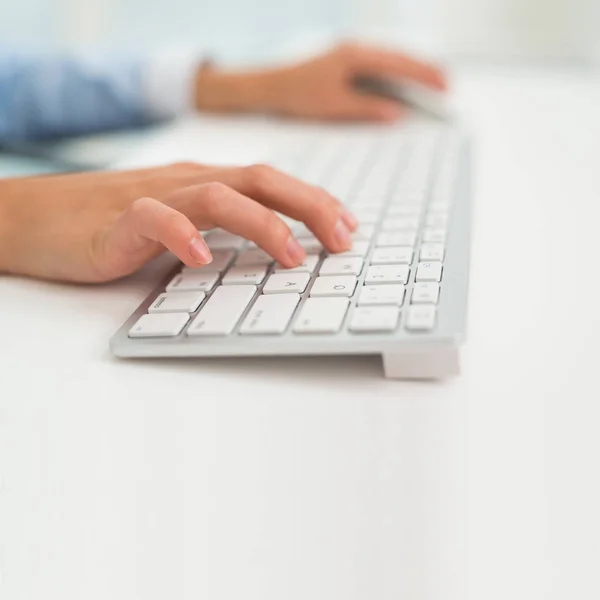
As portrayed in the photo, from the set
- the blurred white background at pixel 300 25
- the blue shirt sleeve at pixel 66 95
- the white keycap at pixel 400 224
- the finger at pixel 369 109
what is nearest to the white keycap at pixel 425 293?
the white keycap at pixel 400 224

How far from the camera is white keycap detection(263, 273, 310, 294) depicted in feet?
1.51

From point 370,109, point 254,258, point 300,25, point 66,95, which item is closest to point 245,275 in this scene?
point 254,258

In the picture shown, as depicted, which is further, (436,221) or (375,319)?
(436,221)

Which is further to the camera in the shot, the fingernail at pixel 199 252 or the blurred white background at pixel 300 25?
the blurred white background at pixel 300 25

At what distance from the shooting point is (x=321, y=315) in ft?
1.38

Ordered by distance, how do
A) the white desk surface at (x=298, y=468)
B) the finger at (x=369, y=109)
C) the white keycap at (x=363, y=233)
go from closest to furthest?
the white desk surface at (x=298, y=468) < the white keycap at (x=363, y=233) < the finger at (x=369, y=109)

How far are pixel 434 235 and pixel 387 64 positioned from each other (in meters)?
0.52

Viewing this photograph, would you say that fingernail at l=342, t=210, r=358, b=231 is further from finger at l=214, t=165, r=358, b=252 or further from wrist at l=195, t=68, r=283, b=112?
wrist at l=195, t=68, r=283, b=112

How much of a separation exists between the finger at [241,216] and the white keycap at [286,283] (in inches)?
0.5

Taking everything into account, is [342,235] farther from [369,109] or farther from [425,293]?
[369,109]

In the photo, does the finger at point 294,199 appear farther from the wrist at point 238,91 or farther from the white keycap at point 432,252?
the wrist at point 238,91

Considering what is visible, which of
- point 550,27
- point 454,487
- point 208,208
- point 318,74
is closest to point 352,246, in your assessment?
point 208,208

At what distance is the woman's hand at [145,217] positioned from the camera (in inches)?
18.7

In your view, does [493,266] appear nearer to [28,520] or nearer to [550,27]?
[28,520]
